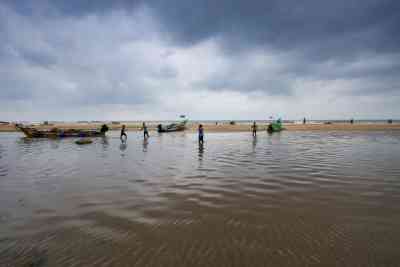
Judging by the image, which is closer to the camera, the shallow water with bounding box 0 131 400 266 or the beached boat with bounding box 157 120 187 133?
the shallow water with bounding box 0 131 400 266

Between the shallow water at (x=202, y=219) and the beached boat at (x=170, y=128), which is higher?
the beached boat at (x=170, y=128)

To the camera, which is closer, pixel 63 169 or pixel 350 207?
pixel 350 207

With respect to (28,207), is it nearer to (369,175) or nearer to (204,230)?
(204,230)

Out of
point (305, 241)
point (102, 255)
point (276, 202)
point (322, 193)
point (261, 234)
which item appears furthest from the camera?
point (322, 193)

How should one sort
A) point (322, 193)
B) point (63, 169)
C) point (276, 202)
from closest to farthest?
point (276, 202), point (322, 193), point (63, 169)

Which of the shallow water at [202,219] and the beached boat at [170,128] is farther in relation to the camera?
the beached boat at [170,128]

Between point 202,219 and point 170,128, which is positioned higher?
point 170,128

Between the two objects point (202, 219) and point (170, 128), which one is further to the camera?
point (170, 128)

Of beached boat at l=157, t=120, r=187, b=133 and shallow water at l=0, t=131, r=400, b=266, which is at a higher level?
beached boat at l=157, t=120, r=187, b=133

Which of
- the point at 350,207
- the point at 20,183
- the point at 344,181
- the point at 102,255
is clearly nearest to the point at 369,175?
the point at 344,181

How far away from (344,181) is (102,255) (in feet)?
29.7

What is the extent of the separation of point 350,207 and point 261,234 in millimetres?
3249

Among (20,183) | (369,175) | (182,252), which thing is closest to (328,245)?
(182,252)

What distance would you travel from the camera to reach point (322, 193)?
7.17m
